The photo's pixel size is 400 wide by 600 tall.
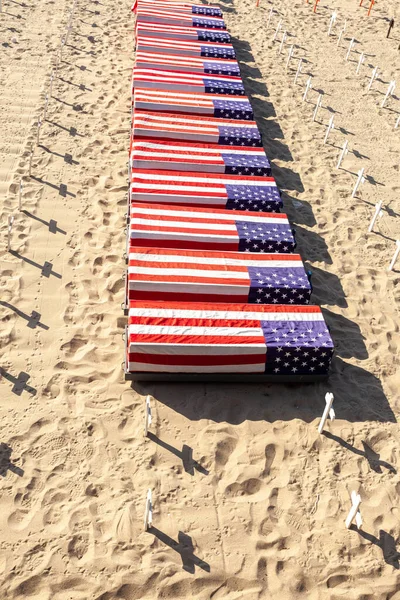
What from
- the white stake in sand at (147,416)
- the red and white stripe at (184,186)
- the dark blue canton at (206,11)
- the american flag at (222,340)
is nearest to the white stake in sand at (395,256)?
the red and white stripe at (184,186)

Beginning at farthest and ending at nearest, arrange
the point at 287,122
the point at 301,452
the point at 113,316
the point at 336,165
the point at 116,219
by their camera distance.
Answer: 1. the point at 287,122
2. the point at 336,165
3. the point at 116,219
4. the point at 113,316
5. the point at 301,452

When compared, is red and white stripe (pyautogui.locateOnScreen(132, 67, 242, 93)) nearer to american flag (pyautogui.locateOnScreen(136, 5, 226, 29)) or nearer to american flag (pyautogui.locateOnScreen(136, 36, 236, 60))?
american flag (pyautogui.locateOnScreen(136, 36, 236, 60))

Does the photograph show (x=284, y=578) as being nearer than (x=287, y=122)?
Yes

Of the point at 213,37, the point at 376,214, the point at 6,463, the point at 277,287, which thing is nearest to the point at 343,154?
the point at 376,214

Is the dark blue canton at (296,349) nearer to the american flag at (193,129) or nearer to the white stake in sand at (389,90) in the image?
the american flag at (193,129)

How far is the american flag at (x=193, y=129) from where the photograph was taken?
1103 cm

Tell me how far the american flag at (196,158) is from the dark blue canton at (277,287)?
2.96 m

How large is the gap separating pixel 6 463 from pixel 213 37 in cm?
1312

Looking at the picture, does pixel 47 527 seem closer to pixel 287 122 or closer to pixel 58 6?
pixel 287 122

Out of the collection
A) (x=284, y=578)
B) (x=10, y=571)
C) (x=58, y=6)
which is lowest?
(x=10, y=571)

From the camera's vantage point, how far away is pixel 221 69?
13734 millimetres

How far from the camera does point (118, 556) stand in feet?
18.4

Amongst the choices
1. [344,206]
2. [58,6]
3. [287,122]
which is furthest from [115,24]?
[344,206]

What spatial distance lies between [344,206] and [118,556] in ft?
25.5
